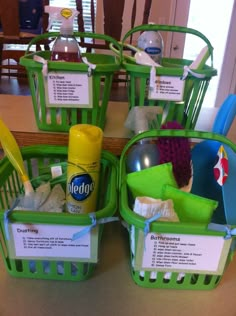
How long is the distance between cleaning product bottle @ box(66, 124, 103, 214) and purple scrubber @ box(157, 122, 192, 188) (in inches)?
4.4

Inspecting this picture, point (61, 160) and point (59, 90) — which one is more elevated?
point (59, 90)

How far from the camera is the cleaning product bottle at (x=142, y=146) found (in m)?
0.54

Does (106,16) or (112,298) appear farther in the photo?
(106,16)

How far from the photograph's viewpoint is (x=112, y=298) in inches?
19.5

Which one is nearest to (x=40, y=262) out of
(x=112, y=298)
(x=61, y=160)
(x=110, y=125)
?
(x=112, y=298)

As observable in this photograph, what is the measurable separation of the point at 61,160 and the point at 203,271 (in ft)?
1.17

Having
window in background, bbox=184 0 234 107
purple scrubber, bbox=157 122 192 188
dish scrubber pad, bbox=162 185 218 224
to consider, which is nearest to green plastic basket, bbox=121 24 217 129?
purple scrubber, bbox=157 122 192 188

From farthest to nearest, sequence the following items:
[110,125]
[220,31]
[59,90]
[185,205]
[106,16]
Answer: [220,31] → [106,16] → [110,125] → [59,90] → [185,205]

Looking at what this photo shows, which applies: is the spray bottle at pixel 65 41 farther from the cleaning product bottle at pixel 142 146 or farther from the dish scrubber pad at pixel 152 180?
the dish scrubber pad at pixel 152 180

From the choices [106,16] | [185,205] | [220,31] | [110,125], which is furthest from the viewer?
[220,31]

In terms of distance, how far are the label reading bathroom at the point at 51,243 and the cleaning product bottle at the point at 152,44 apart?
1.40 ft

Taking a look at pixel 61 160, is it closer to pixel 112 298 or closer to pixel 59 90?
pixel 59 90

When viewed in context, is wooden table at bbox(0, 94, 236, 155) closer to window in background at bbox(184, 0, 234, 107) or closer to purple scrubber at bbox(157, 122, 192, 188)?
purple scrubber at bbox(157, 122, 192, 188)

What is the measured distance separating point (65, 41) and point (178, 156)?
31 cm
